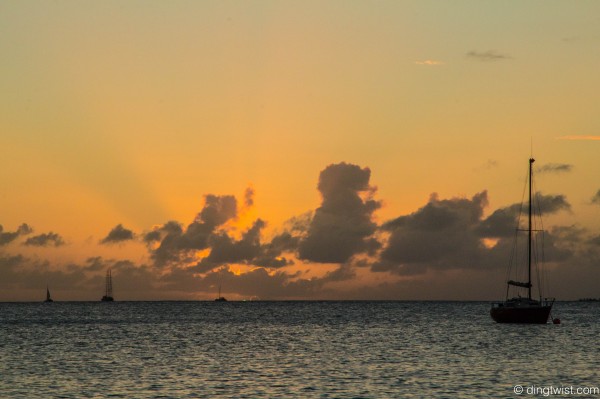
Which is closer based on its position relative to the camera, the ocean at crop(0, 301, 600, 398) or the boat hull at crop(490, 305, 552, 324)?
the ocean at crop(0, 301, 600, 398)

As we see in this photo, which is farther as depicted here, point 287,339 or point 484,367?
point 287,339

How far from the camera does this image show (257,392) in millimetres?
54625

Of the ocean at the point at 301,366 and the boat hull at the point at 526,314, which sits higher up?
the boat hull at the point at 526,314

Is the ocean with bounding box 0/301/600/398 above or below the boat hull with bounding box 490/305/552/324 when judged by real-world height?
below

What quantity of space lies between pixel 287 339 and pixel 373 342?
12131 mm

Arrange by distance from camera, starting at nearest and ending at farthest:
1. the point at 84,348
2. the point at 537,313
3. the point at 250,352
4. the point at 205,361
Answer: the point at 205,361 < the point at 250,352 < the point at 84,348 < the point at 537,313

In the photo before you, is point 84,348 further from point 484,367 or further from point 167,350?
point 484,367

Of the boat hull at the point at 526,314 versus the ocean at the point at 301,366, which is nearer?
the ocean at the point at 301,366

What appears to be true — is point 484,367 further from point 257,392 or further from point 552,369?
point 257,392

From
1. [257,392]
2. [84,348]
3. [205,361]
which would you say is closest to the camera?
[257,392]

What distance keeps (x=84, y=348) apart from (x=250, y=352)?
766 inches

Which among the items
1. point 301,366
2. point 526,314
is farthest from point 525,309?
point 301,366

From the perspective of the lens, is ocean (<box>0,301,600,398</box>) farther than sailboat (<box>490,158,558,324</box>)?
No

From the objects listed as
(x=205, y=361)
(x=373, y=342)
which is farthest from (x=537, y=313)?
(x=205, y=361)
